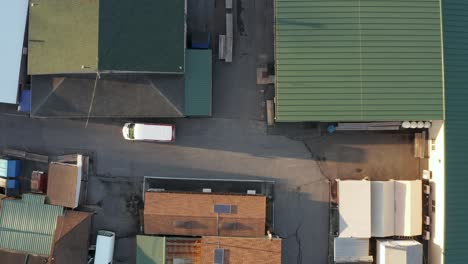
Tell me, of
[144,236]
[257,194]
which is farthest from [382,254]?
[144,236]

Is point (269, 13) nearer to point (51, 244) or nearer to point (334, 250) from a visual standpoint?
point (334, 250)

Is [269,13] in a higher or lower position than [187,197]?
higher

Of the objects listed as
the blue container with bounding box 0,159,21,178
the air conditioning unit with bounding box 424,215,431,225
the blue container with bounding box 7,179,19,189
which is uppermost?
the blue container with bounding box 0,159,21,178

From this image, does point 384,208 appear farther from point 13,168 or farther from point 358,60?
point 13,168

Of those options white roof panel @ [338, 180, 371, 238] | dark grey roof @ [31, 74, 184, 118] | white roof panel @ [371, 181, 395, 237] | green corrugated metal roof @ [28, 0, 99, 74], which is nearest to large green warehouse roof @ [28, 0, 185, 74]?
green corrugated metal roof @ [28, 0, 99, 74]

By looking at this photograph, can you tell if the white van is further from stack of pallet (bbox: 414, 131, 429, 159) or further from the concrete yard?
stack of pallet (bbox: 414, 131, 429, 159)
